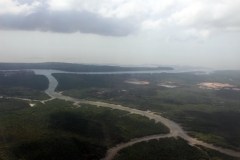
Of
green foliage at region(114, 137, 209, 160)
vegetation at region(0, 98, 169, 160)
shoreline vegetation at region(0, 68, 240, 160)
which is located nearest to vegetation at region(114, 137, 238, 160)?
green foliage at region(114, 137, 209, 160)

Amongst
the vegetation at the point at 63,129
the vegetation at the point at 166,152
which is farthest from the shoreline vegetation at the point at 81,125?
the vegetation at the point at 166,152

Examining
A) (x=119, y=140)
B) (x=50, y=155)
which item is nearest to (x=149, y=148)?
Result: (x=119, y=140)

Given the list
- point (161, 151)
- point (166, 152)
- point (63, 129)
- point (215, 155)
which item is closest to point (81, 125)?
point (63, 129)

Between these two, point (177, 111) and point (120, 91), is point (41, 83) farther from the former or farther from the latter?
point (177, 111)

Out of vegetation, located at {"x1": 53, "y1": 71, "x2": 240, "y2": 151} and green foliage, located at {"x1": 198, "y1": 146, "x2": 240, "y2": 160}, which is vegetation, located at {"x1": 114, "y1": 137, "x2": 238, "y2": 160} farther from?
vegetation, located at {"x1": 53, "y1": 71, "x2": 240, "y2": 151}

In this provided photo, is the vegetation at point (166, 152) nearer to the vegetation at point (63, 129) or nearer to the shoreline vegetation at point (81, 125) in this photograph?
the shoreline vegetation at point (81, 125)
